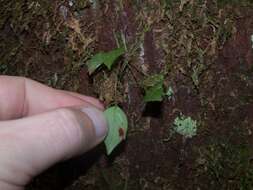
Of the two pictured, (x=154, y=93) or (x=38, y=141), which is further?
(x=154, y=93)

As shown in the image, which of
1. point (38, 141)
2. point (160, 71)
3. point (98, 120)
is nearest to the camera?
point (38, 141)

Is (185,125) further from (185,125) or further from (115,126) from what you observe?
(115,126)

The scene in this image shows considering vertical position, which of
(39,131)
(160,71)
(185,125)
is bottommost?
(185,125)

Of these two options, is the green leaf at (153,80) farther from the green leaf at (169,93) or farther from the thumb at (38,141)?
the thumb at (38,141)

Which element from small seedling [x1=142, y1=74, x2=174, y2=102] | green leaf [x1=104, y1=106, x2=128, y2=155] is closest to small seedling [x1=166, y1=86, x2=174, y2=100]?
small seedling [x1=142, y1=74, x2=174, y2=102]

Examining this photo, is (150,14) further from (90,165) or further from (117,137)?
(90,165)

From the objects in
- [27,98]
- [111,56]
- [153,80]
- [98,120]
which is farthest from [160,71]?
[27,98]

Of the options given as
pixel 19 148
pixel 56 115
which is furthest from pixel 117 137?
pixel 19 148
